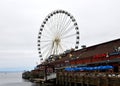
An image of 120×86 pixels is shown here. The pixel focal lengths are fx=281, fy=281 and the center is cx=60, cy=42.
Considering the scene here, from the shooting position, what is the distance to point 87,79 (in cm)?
4831

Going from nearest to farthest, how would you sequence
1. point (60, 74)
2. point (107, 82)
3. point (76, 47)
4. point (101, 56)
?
point (107, 82) → point (101, 56) → point (60, 74) → point (76, 47)

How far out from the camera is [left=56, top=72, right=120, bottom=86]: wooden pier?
128 ft

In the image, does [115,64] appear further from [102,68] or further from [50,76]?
[50,76]

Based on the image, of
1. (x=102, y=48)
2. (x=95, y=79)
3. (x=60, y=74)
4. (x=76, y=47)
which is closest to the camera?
(x=95, y=79)

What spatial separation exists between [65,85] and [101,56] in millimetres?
10158

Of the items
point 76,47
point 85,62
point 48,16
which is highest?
point 48,16

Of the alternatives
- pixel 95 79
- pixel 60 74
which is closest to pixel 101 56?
pixel 60 74

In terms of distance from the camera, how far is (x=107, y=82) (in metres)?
40.0

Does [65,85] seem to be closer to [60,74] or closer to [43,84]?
[60,74]

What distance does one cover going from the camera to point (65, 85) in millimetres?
61969

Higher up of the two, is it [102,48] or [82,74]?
[102,48]

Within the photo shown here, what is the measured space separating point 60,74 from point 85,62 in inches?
303

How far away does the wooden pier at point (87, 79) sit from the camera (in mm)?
39144

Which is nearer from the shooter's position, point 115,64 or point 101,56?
point 115,64
